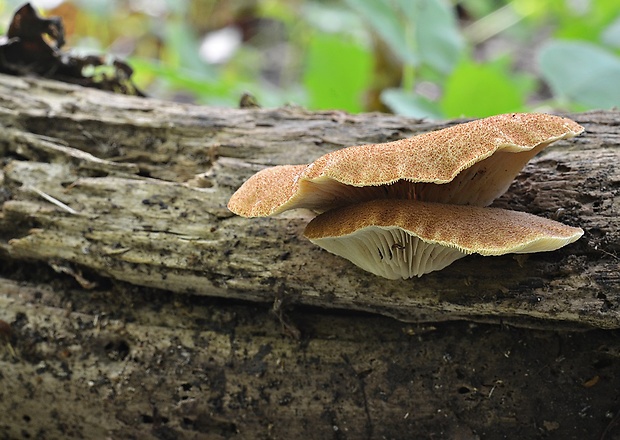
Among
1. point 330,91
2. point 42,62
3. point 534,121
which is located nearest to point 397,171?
point 534,121

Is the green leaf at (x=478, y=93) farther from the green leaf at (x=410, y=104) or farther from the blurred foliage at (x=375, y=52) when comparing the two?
the green leaf at (x=410, y=104)

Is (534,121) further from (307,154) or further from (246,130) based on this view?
(246,130)

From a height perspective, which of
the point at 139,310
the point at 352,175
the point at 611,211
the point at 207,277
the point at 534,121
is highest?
the point at 534,121

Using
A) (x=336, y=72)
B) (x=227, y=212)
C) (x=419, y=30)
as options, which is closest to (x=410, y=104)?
(x=419, y=30)

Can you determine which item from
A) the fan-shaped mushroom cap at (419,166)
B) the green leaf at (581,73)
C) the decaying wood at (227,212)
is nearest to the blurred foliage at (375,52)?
the green leaf at (581,73)

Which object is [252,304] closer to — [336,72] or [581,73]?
[581,73]

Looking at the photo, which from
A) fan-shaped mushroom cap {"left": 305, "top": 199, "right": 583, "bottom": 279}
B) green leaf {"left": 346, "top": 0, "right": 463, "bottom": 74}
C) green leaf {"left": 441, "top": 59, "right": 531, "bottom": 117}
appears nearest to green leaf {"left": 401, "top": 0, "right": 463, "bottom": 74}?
green leaf {"left": 346, "top": 0, "right": 463, "bottom": 74}
